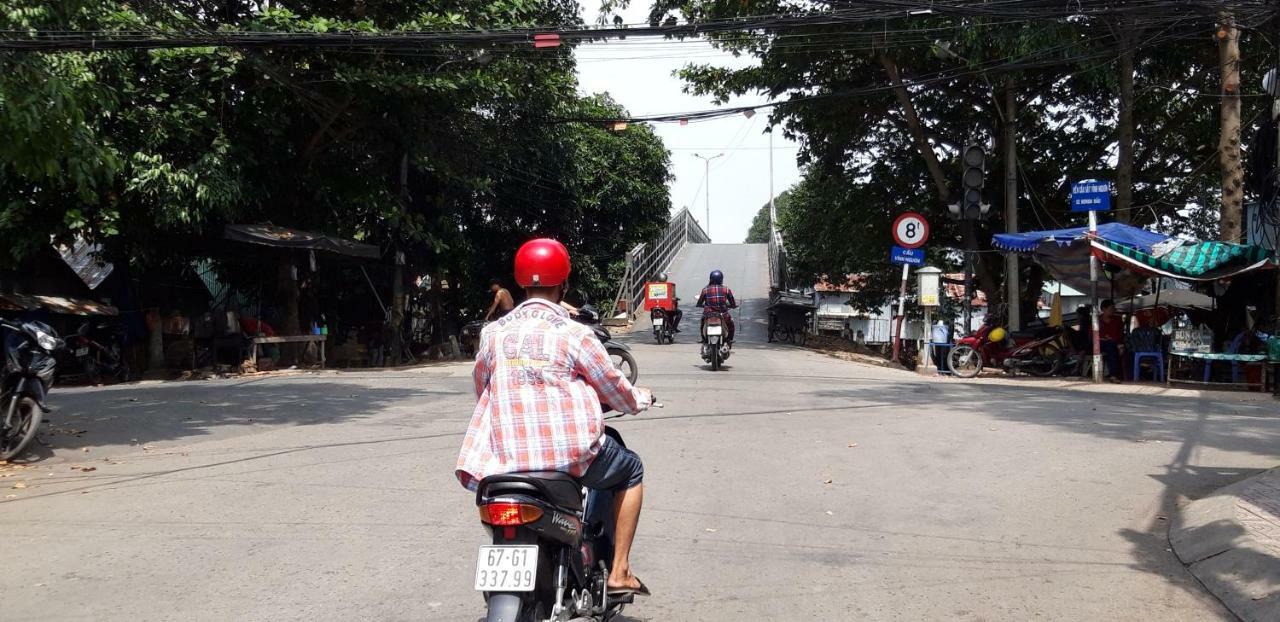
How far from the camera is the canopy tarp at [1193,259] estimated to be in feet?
44.7

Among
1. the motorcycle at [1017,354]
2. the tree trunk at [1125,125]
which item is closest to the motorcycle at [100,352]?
the motorcycle at [1017,354]

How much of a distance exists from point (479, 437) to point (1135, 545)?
397 cm

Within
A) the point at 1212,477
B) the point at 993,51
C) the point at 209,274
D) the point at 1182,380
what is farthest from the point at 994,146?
the point at 209,274

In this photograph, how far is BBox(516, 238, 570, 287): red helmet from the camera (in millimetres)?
3598

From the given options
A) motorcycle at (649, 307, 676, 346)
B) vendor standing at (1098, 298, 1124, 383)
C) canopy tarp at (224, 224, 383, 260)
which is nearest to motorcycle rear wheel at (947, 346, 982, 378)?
vendor standing at (1098, 298, 1124, 383)

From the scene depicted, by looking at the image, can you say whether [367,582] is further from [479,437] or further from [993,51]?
[993,51]

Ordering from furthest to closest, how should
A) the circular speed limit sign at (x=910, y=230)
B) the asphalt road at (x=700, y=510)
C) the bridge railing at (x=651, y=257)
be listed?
the bridge railing at (x=651, y=257) → the circular speed limit sign at (x=910, y=230) → the asphalt road at (x=700, y=510)

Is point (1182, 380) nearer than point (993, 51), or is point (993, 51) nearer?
point (1182, 380)

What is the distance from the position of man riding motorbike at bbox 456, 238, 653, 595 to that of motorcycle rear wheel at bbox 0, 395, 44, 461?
5.82 metres

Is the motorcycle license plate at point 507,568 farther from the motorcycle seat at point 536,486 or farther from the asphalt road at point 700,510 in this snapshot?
the asphalt road at point 700,510

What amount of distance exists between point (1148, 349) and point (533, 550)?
15.0m

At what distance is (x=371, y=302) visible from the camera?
944 inches

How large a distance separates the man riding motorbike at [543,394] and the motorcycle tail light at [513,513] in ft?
0.50

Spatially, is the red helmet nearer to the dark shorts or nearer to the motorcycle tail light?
the dark shorts
